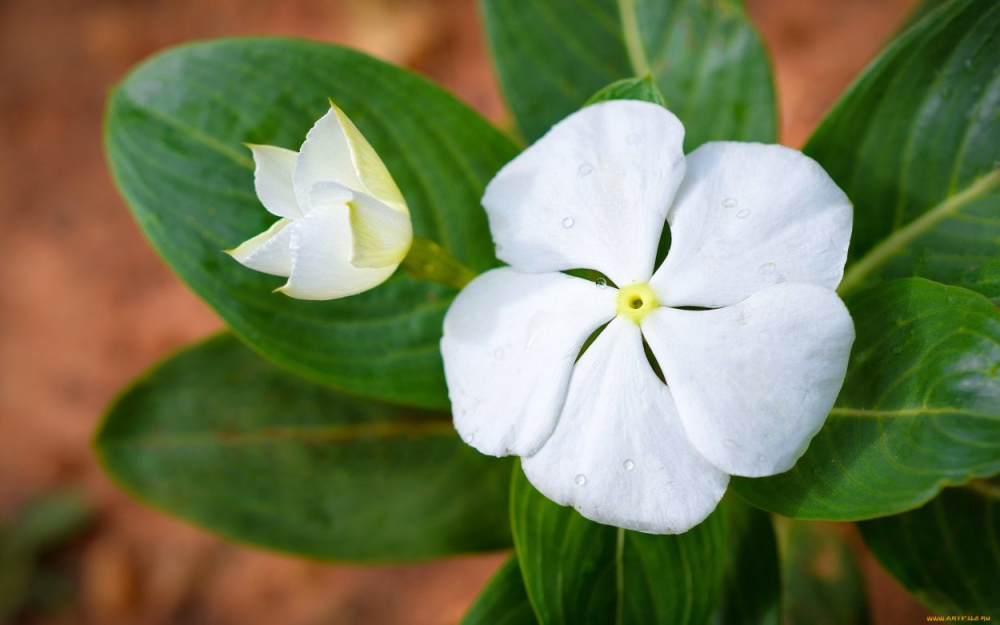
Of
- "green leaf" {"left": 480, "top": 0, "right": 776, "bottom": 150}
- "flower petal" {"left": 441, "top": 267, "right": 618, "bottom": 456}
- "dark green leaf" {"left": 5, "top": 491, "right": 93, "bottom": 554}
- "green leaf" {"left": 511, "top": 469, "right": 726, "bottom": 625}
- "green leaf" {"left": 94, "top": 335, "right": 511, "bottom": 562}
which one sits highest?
"green leaf" {"left": 480, "top": 0, "right": 776, "bottom": 150}

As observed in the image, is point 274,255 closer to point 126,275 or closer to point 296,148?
point 296,148

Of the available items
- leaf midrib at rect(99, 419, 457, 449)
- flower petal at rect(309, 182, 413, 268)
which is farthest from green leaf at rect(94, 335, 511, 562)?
flower petal at rect(309, 182, 413, 268)

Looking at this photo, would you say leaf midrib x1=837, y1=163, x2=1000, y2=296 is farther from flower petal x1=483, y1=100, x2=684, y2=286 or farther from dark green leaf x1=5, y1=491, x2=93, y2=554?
dark green leaf x1=5, y1=491, x2=93, y2=554

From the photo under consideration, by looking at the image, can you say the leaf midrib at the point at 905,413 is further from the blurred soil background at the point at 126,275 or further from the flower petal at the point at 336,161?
the blurred soil background at the point at 126,275

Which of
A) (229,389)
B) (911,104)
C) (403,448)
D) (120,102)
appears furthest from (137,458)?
(911,104)

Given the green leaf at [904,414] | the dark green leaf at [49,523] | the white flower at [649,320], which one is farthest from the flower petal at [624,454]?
the dark green leaf at [49,523]

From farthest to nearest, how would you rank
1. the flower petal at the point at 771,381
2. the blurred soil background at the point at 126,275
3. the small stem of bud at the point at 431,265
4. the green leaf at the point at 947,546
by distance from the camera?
→ the blurred soil background at the point at 126,275
the green leaf at the point at 947,546
the small stem of bud at the point at 431,265
the flower petal at the point at 771,381

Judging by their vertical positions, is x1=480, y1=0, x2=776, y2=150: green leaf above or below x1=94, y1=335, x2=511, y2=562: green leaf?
above
